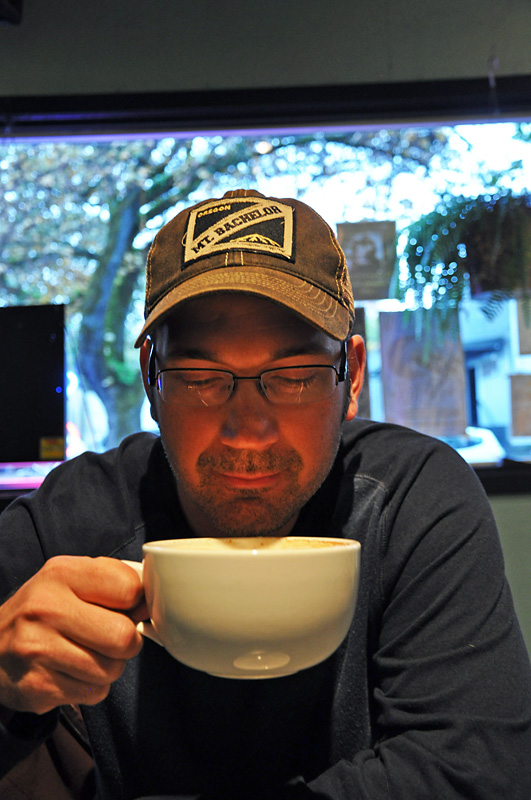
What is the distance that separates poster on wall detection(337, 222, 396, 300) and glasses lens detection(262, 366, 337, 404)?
5.14 ft

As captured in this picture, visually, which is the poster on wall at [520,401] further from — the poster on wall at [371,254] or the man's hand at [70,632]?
the man's hand at [70,632]

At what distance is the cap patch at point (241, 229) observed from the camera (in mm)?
985

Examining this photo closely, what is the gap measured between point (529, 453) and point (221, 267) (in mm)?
1804

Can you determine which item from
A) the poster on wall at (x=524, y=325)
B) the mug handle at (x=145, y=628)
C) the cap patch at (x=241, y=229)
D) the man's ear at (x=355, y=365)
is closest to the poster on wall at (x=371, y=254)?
the poster on wall at (x=524, y=325)

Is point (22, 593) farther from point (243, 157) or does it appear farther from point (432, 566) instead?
point (243, 157)

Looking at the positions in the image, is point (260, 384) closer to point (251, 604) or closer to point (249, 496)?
point (249, 496)

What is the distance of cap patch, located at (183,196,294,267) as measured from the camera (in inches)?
38.8

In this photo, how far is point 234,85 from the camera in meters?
2.36

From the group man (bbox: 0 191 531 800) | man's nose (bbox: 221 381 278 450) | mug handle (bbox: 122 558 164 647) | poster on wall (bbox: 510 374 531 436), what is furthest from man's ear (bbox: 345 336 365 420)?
poster on wall (bbox: 510 374 531 436)

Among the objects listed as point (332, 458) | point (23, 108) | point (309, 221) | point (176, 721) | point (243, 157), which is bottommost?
point (176, 721)

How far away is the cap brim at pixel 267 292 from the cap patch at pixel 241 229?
0.04m

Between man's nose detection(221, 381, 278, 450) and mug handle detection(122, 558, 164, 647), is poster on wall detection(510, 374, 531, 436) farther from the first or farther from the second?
mug handle detection(122, 558, 164, 647)

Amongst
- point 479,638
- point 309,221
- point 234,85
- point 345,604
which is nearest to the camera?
point 345,604

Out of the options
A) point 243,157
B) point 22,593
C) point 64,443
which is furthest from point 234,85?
point 22,593
